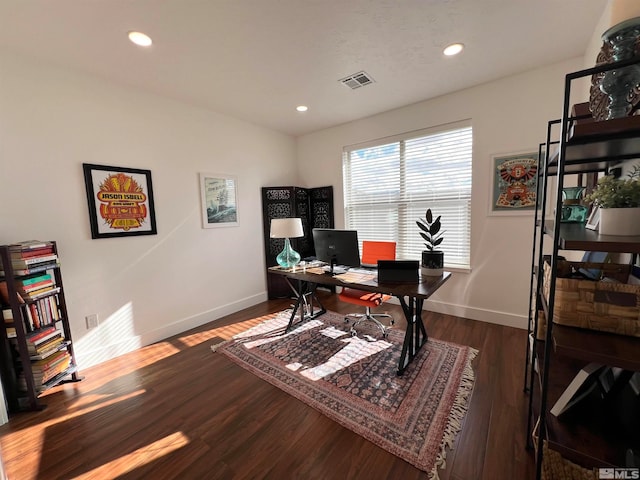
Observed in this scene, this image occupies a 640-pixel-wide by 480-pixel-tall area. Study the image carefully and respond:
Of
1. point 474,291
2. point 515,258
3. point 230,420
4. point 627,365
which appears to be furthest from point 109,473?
point 515,258

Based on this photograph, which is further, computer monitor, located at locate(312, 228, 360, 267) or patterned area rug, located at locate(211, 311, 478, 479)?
computer monitor, located at locate(312, 228, 360, 267)

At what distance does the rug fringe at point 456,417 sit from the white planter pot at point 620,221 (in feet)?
4.50

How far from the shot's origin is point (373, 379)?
6.84 feet

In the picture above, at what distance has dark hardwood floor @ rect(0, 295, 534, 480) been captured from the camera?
1411 mm

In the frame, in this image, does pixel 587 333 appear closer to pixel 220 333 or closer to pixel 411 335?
pixel 411 335

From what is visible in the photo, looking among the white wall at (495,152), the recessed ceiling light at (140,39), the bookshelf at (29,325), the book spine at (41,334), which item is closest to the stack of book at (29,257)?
the bookshelf at (29,325)

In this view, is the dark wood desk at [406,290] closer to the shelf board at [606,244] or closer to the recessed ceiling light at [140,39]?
the shelf board at [606,244]

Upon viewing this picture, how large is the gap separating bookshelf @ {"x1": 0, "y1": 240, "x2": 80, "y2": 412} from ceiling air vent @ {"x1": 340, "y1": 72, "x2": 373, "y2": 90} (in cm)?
303

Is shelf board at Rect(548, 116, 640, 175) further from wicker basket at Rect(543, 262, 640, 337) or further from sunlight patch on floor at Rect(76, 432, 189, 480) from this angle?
sunlight patch on floor at Rect(76, 432, 189, 480)

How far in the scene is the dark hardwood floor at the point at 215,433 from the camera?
4.63 feet

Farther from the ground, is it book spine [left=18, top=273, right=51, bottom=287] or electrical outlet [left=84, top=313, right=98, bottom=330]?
book spine [left=18, top=273, right=51, bottom=287]

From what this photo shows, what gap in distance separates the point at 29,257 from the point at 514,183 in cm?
440

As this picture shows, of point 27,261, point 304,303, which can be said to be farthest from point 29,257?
point 304,303

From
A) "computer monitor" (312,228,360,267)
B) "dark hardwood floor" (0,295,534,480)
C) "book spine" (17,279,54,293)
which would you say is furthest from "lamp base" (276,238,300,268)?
"book spine" (17,279,54,293)
